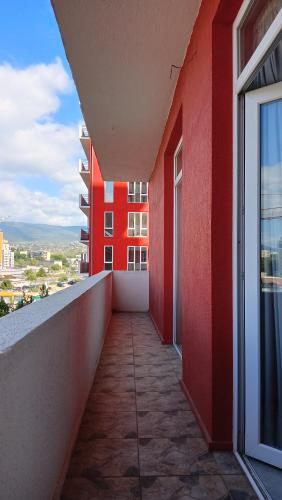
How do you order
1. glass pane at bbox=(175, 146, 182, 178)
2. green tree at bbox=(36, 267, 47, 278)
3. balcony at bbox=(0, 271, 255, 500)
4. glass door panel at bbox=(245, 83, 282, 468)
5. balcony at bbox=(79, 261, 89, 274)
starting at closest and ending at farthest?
balcony at bbox=(0, 271, 255, 500) < glass door panel at bbox=(245, 83, 282, 468) < glass pane at bbox=(175, 146, 182, 178) < balcony at bbox=(79, 261, 89, 274) < green tree at bbox=(36, 267, 47, 278)

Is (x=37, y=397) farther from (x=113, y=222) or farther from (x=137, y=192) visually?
(x=137, y=192)

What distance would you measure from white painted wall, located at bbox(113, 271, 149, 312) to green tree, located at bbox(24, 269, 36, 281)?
2852 cm

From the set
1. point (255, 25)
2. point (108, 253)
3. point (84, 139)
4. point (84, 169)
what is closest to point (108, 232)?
point (108, 253)

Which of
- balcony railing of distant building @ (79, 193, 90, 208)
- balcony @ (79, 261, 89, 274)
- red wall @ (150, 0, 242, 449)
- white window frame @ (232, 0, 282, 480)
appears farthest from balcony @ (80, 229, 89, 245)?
white window frame @ (232, 0, 282, 480)

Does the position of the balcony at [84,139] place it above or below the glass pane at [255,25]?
above

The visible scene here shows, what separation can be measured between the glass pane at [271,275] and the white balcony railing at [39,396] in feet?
3.50

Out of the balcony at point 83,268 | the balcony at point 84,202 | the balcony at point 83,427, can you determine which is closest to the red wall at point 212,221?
the balcony at point 83,427

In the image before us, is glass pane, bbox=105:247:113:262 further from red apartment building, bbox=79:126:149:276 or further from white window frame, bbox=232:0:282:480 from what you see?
white window frame, bbox=232:0:282:480

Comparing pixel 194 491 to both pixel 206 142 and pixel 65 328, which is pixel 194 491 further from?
pixel 206 142

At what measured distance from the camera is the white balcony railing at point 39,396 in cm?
114

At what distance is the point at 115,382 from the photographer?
12.1 feet

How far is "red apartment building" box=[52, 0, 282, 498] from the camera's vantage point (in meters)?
2.04

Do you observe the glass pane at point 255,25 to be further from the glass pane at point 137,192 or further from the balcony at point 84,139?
the glass pane at point 137,192

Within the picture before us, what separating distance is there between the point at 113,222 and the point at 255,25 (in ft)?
67.8
